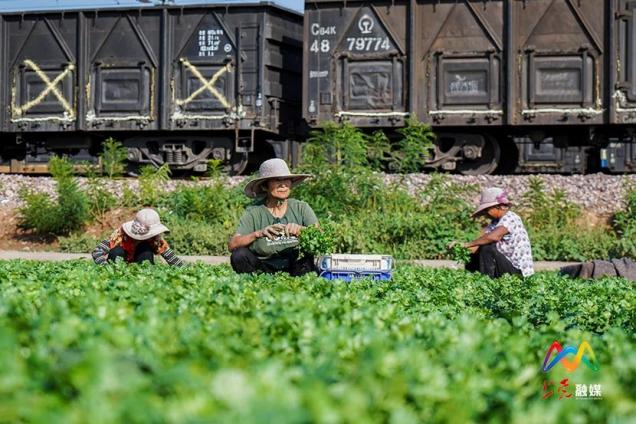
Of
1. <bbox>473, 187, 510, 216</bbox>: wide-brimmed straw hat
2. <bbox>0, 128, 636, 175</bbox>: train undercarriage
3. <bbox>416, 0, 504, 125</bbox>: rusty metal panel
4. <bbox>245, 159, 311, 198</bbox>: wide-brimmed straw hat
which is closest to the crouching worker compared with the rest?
<bbox>245, 159, 311, 198</bbox>: wide-brimmed straw hat

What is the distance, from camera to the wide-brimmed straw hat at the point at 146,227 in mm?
9008

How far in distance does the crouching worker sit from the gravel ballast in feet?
25.6

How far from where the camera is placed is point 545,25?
18.8 m

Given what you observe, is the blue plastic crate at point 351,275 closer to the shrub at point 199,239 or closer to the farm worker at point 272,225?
the farm worker at point 272,225

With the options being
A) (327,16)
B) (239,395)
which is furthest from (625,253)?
(239,395)

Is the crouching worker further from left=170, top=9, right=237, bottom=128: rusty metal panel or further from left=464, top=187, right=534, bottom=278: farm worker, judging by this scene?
left=170, top=9, right=237, bottom=128: rusty metal panel

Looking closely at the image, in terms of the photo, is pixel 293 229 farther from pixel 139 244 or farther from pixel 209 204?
pixel 209 204

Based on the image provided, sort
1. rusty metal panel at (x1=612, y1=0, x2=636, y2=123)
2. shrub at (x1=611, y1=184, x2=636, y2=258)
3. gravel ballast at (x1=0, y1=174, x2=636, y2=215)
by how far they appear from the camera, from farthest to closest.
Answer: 1. rusty metal panel at (x1=612, y1=0, x2=636, y2=123)
2. gravel ballast at (x1=0, y1=174, x2=636, y2=215)
3. shrub at (x1=611, y1=184, x2=636, y2=258)

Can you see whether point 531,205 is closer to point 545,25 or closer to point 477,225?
point 477,225

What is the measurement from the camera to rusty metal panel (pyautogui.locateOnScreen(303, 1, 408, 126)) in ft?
63.5

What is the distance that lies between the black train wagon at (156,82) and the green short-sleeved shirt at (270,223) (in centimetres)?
1119

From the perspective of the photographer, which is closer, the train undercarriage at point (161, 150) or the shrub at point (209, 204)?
the shrub at point (209, 204)
